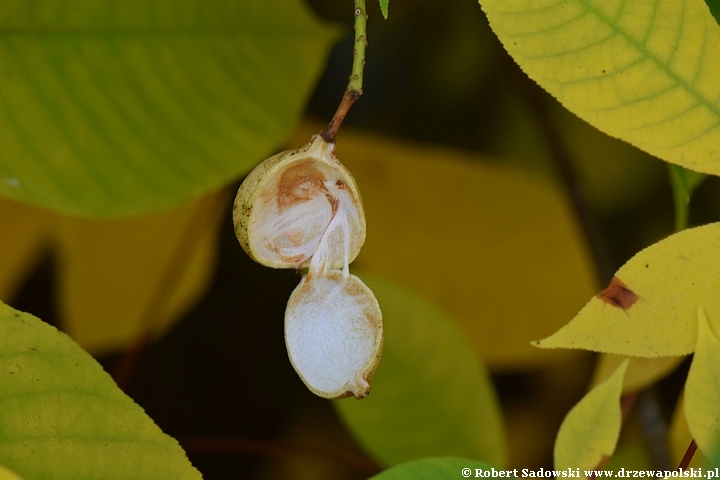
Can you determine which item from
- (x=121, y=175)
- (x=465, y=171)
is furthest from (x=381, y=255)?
(x=121, y=175)

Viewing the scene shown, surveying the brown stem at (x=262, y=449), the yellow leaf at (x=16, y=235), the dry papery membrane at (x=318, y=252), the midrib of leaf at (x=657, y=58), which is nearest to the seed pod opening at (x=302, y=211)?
the dry papery membrane at (x=318, y=252)

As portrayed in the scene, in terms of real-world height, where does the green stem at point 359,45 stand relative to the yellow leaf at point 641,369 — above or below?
above

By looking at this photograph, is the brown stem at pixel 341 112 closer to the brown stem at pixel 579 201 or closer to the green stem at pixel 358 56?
the green stem at pixel 358 56

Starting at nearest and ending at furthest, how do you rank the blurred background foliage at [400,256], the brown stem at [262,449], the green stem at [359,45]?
the green stem at [359,45] < the brown stem at [262,449] < the blurred background foliage at [400,256]

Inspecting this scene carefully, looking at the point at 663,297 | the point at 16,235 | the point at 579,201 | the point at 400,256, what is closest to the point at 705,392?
the point at 663,297

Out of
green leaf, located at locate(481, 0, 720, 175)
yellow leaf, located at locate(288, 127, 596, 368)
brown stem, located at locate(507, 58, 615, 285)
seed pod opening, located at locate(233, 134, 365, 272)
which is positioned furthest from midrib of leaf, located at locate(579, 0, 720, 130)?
yellow leaf, located at locate(288, 127, 596, 368)

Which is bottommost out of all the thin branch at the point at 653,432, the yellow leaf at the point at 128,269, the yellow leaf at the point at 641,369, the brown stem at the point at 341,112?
the yellow leaf at the point at 128,269
